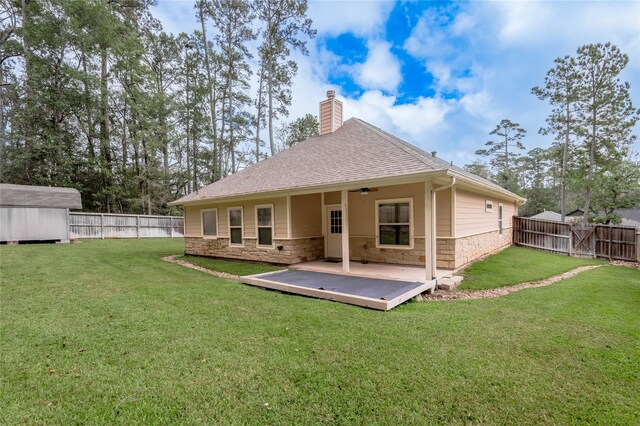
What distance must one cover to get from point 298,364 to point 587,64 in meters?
26.8

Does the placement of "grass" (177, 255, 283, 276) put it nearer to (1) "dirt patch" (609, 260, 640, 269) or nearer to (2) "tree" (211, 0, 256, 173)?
(1) "dirt patch" (609, 260, 640, 269)

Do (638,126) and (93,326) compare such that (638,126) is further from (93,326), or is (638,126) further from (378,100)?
(93,326)

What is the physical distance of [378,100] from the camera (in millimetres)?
16844

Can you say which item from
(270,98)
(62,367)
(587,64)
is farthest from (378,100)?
(62,367)

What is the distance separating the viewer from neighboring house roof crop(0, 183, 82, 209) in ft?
44.2

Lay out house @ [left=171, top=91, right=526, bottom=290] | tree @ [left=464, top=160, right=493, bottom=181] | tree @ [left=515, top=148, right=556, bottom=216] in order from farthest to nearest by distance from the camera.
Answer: tree @ [left=464, top=160, right=493, bottom=181] → tree @ [left=515, top=148, right=556, bottom=216] → house @ [left=171, top=91, right=526, bottom=290]

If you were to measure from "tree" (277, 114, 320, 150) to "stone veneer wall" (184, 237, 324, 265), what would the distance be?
17814 millimetres

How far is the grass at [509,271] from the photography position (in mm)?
6609

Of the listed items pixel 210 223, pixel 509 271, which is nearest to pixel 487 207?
pixel 509 271

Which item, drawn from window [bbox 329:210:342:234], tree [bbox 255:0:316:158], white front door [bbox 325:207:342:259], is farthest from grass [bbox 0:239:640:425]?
tree [bbox 255:0:316:158]

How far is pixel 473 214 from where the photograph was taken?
877cm

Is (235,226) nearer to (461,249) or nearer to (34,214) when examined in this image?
(461,249)

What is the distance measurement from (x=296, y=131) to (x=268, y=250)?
66.6ft

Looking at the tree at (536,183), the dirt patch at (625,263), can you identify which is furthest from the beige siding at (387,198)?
the tree at (536,183)
